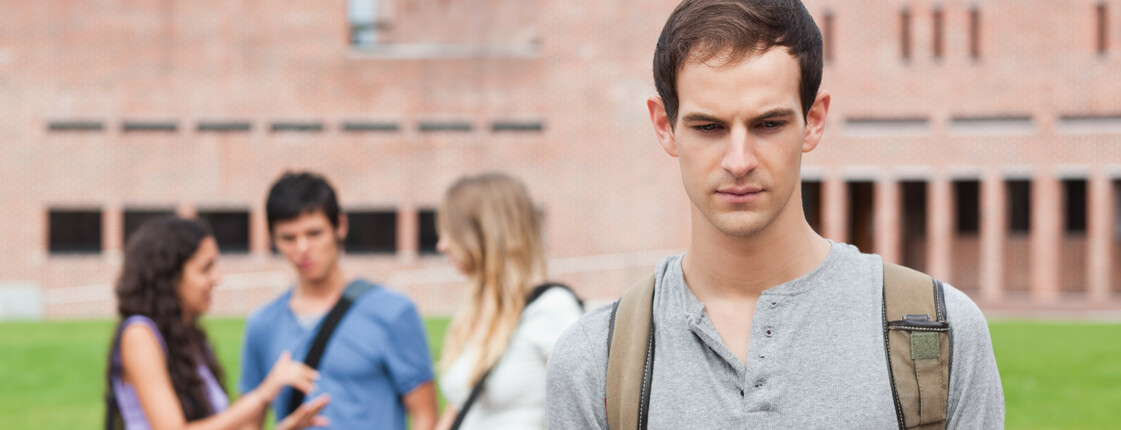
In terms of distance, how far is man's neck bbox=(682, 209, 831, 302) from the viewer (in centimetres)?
182

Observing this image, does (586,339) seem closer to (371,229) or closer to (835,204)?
(835,204)

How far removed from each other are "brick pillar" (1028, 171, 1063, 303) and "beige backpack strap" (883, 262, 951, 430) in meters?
27.5

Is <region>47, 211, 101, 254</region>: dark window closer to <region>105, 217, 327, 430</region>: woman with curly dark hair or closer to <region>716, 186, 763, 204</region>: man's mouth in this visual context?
<region>105, 217, 327, 430</region>: woman with curly dark hair

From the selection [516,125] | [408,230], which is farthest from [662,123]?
[408,230]

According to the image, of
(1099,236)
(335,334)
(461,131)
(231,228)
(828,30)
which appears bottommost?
(1099,236)

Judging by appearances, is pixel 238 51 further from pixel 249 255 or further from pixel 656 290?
pixel 656 290

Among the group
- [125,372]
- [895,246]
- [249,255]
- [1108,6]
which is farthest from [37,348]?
[1108,6]

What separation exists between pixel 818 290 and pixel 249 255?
27228 millimetres

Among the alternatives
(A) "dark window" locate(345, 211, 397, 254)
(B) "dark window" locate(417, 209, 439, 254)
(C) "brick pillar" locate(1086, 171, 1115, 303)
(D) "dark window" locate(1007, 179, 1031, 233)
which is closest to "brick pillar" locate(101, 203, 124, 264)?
(A) "dark window" locate(345, 211, 397, 254)

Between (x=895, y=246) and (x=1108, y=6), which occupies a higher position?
(x=1108, y=6)

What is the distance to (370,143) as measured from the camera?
90.6 ft

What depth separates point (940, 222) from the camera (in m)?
27.2

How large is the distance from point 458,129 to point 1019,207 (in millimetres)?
14841

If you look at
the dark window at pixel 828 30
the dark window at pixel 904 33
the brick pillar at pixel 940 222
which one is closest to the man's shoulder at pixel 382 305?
the dark window at pixel 828 30
